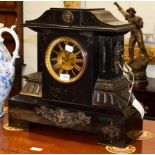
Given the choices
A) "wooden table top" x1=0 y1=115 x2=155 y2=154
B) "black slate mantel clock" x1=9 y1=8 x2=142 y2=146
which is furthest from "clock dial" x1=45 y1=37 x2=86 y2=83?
"wooden table top" x1=0 y1=115 x2=155 y2=154

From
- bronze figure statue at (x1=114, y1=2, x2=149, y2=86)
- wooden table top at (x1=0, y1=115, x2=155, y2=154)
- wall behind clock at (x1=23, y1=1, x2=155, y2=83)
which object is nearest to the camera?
wooden table top at (x1=0, y1=115, x2=155, y2=154)

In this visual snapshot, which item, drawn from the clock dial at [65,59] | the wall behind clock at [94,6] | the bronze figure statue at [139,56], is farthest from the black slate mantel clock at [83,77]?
the wall behind clock at [94,6]

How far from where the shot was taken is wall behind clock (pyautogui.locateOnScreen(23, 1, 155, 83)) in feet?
8.75

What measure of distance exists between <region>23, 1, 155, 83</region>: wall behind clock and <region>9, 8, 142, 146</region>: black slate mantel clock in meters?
1.47

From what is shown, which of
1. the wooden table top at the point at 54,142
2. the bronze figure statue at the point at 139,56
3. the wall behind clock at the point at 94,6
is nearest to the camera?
the wooden table top at the point at 54,142

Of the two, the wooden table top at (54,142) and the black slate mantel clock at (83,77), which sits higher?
the black slate mantel clock at (83,77)

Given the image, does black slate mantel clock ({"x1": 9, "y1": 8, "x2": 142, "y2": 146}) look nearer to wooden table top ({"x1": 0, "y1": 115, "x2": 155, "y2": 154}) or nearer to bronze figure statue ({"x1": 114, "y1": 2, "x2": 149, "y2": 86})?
wooden table top ({"x1": 0, "y1": 115, "x2": 155, "y2": 154})

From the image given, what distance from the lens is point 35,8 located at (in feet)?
10.3

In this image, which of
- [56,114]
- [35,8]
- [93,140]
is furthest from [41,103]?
[35,8]

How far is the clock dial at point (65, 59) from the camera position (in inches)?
47.0

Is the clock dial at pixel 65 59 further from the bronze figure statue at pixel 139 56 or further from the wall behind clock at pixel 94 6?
the wall behind clock at pixel 94 6

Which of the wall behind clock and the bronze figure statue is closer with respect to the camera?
the bronze figure statue

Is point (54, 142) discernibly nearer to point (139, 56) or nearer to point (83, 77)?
point (83, 77)

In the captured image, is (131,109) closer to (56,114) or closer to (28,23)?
(56,114)
